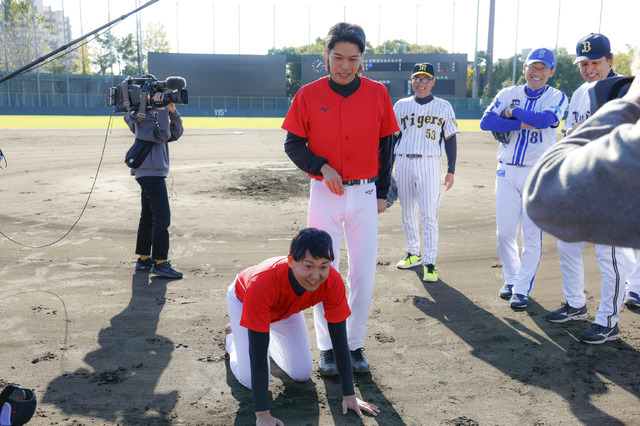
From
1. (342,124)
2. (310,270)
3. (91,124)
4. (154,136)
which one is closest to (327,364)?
(310,270)

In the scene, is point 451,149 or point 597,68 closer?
point 597,68

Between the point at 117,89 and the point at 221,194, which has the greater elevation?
the point at 117,89

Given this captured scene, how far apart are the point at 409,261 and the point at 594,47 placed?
2914mm

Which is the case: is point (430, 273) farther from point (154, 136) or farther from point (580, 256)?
point (154, 136)

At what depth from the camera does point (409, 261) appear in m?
6.27

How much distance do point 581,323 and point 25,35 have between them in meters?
69.4

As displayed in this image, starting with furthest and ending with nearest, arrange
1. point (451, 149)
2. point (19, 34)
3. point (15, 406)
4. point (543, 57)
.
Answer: point (19, 34), point (451, 149), point (543, 57), point (15, 406)

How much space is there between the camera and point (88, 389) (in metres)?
3.46

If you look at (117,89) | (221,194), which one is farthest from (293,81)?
(117,89)

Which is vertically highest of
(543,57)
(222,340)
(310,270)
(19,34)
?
(19,34)

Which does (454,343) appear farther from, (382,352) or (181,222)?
(181,222)

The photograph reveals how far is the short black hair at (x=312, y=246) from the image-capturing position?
2906 mm

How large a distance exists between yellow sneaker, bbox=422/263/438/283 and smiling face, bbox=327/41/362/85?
2882 millimetres

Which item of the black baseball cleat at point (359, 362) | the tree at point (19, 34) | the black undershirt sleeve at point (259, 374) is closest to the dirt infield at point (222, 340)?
the black baseball cleat at point (359, 362)
